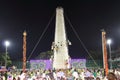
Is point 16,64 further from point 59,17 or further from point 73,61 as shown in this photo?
point 59,17

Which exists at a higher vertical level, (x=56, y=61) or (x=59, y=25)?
(x=59, y=25)

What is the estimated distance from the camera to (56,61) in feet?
145

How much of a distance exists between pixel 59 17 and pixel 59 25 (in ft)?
4.17

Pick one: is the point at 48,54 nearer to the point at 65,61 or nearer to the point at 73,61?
the point at 73,61

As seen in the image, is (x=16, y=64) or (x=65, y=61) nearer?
(x=65, y=61)

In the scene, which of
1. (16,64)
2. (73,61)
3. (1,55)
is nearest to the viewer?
(73,61)

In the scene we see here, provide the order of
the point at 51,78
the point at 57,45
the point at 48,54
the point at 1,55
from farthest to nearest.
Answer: the point at 48,54 < the point at 1,55 < the point at 57,45 < the point at 51,78

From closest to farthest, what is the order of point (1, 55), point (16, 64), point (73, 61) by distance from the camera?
point (73, 61) < point (16, 64) < point (1, 55)

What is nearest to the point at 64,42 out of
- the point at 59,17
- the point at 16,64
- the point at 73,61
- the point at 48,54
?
the point at 59,17

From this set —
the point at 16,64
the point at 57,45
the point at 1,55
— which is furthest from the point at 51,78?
the point at 1,55

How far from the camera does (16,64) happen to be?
54.9 meters

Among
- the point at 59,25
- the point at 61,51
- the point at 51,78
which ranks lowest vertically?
the point at 51,78

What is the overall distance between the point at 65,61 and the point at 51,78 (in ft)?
57.7

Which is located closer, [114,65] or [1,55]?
[114,65]
